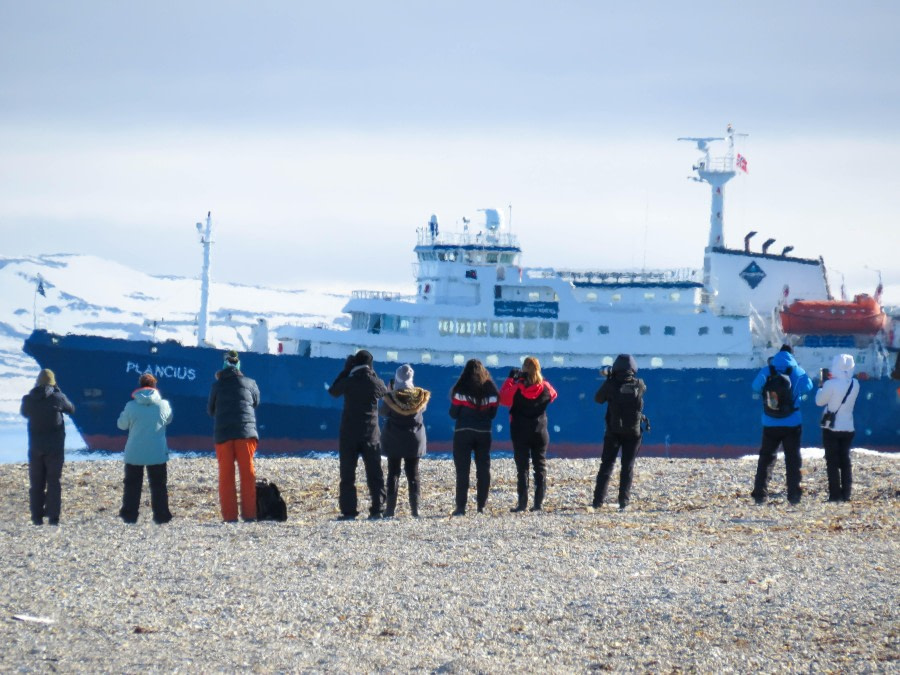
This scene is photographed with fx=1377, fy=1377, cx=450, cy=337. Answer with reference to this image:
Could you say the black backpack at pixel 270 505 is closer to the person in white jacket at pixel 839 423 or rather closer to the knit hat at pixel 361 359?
the knit hat at pixel 361 359

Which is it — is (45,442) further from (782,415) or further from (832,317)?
(832,317)

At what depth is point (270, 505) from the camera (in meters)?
12.1

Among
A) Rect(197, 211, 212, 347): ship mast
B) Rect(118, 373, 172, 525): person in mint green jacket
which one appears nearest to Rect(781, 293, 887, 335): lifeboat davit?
Rect(197, 211, 212, 347): ship mast

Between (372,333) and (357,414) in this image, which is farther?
(372,333)

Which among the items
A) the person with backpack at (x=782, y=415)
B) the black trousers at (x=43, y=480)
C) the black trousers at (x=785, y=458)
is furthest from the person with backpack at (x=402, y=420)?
the black trousers at (x=785, y=458)

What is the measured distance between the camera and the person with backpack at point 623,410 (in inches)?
476

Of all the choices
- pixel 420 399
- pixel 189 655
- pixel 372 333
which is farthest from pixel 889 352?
pixel 189 655

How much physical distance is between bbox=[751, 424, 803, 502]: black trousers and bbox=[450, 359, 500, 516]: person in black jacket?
2.66 metres

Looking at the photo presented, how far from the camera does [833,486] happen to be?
13.2 metres

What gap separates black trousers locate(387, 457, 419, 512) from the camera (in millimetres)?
12039

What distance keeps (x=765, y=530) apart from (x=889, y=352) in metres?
30.6

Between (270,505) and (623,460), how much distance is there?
127 inches

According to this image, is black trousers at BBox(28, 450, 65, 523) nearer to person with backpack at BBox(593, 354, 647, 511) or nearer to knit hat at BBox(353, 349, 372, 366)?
knit hat at BBox(353, 349, 372, 366)

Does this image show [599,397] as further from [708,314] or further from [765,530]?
[708,314]
